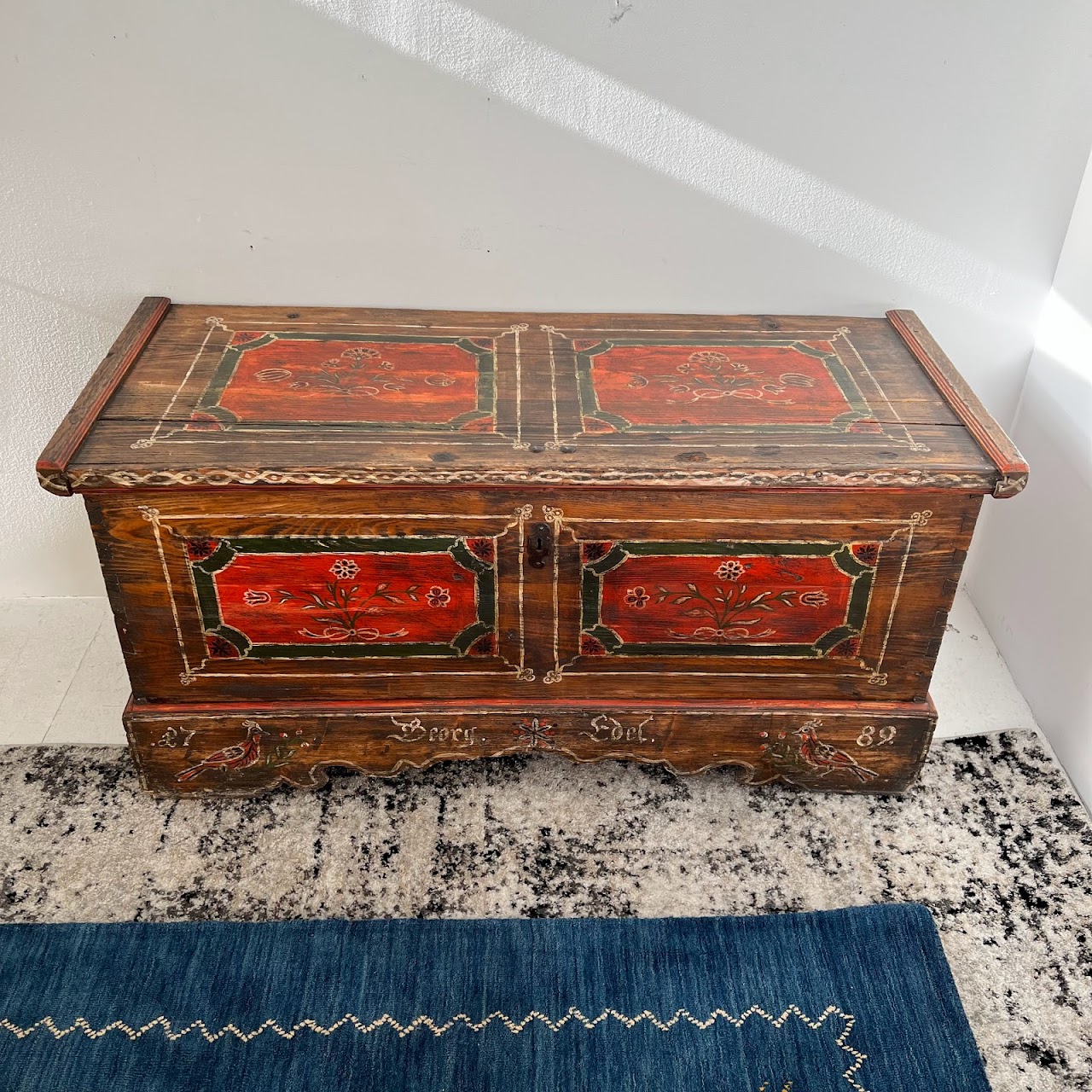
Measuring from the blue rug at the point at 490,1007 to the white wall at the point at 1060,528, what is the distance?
642 mm

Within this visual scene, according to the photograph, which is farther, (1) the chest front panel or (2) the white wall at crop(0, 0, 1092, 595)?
(2) the white wall at crop(0, 0, 1092, 595)

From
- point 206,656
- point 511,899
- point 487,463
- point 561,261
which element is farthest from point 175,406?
point 511,899

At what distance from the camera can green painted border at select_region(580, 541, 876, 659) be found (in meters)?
1.84

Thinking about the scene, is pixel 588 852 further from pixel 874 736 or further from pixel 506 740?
pixel 874 736

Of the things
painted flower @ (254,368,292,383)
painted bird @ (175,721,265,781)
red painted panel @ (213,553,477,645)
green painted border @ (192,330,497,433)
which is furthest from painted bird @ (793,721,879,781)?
painted flower @ (254,368,292,383)

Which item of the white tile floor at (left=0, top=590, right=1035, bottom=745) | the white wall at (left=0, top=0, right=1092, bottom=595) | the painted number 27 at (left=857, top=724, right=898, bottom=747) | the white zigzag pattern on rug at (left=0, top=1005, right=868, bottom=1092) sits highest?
the white wall at (left=0, top=0, right=1092, bottom=595)

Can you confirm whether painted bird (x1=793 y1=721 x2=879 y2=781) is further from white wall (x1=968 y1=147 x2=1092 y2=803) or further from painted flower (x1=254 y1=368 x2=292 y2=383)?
painted flower (x1=254 y1=368 x2=292 y2=383)

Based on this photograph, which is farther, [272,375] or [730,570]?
[272,375]

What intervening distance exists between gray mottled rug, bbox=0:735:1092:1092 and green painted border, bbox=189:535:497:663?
0.36 m

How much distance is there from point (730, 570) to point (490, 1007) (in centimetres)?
88

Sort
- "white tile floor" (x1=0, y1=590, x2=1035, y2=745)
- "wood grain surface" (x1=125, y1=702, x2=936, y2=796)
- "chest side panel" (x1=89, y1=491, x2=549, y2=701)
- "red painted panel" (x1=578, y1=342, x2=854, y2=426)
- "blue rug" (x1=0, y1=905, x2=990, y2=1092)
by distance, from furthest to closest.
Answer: "white tile floor" (x1=0, y1=590, x2=1035, y2=745), "wood grain surface" (x1=125, y1=702, x2=936, y2=796), "red painted panel" (x1=578, y1=342, x2=854, y2=426), "chest side panel" (x1=89, y1=491, x2=549, y2=701), "blue rug" (x1=0, y1=905, x2=990, y2=1092)

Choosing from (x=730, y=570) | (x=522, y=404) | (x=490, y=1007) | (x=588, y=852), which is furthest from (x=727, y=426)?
(x=490, y=1007)

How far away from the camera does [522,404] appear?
6.32ft

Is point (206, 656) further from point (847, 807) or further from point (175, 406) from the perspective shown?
point (847, 807)
